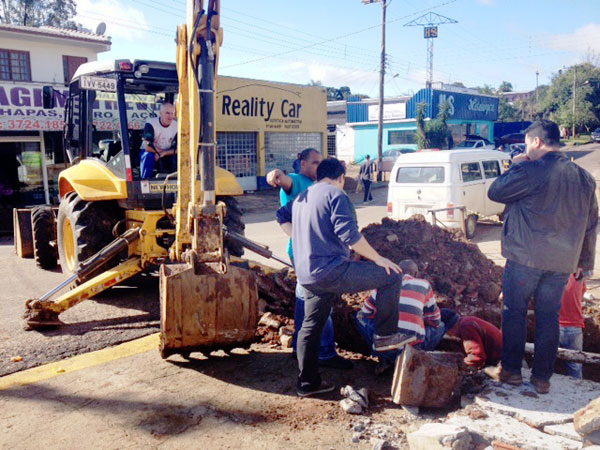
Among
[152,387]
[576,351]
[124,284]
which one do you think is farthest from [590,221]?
[124,284]

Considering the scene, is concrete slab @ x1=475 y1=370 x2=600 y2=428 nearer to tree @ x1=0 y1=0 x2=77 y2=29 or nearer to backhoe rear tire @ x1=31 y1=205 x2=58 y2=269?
backhoe rear tire @ x1=31 y1=205 x2=58 y2=269

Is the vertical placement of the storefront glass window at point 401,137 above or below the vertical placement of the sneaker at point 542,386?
above

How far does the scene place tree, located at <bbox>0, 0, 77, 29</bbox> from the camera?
3278 cm

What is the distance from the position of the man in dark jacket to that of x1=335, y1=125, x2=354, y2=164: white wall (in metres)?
33.9

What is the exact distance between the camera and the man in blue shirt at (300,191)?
4.52 metres

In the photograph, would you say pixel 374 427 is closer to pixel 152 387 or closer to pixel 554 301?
pixel 554 301

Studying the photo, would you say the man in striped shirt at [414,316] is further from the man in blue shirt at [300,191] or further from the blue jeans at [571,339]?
the blue jeans at [571,339]

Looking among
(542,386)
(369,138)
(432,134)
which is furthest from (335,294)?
(369,138)

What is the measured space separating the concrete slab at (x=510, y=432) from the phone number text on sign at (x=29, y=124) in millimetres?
15383

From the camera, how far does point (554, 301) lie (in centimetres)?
369

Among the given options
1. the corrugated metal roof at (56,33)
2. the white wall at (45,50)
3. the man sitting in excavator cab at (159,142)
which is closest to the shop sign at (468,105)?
the corrugated metal roof at (56,33)

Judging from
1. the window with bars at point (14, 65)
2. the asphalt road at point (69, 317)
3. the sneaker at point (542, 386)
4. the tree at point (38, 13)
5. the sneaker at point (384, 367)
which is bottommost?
the asphalt road at point (69, 317)

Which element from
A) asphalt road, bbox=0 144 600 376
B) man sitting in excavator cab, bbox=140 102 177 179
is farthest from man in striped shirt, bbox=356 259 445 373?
man sitting in excavator cab, bbox=140 102 177 179

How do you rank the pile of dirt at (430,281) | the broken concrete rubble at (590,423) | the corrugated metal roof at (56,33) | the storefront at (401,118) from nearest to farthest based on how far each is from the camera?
the broken concrete rubble at (590,423)
the pile of dirt at (430,281)
the corrugated metal roof at (56,33)
the storefront at (401,118)
